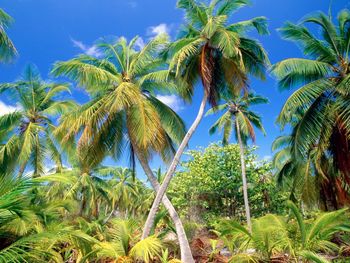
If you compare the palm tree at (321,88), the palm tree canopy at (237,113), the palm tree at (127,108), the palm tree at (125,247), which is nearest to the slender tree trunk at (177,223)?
the palm tree at (127,108)

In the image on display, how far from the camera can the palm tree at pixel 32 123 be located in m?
15.3

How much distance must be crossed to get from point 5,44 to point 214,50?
8.07 metres

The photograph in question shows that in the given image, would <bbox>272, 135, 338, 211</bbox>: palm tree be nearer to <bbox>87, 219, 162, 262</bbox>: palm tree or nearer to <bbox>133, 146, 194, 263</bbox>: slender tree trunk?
<bbox>133, 146, 194, 263</bbox>: slender tree trunk

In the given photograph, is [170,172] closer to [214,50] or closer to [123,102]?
[123,102]

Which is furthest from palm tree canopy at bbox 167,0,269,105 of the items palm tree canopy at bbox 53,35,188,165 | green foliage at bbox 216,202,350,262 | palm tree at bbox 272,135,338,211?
green foliage at bbox 216,202,350,262

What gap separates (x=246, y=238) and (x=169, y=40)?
9142 mm

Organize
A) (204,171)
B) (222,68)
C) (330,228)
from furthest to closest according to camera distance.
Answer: (204,171) < (222,68) < (330,228)

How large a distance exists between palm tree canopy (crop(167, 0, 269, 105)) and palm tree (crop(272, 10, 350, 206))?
189 cm

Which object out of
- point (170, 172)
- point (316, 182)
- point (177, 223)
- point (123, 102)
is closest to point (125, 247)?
point (177, 223)

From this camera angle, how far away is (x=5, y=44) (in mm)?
10000

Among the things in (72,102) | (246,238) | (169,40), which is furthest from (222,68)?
(72,102)

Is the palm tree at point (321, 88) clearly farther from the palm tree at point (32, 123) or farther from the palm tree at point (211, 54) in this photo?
the palm tree at point (32, 123)

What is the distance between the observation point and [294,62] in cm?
1162

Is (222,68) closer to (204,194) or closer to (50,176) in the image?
(50,176)
